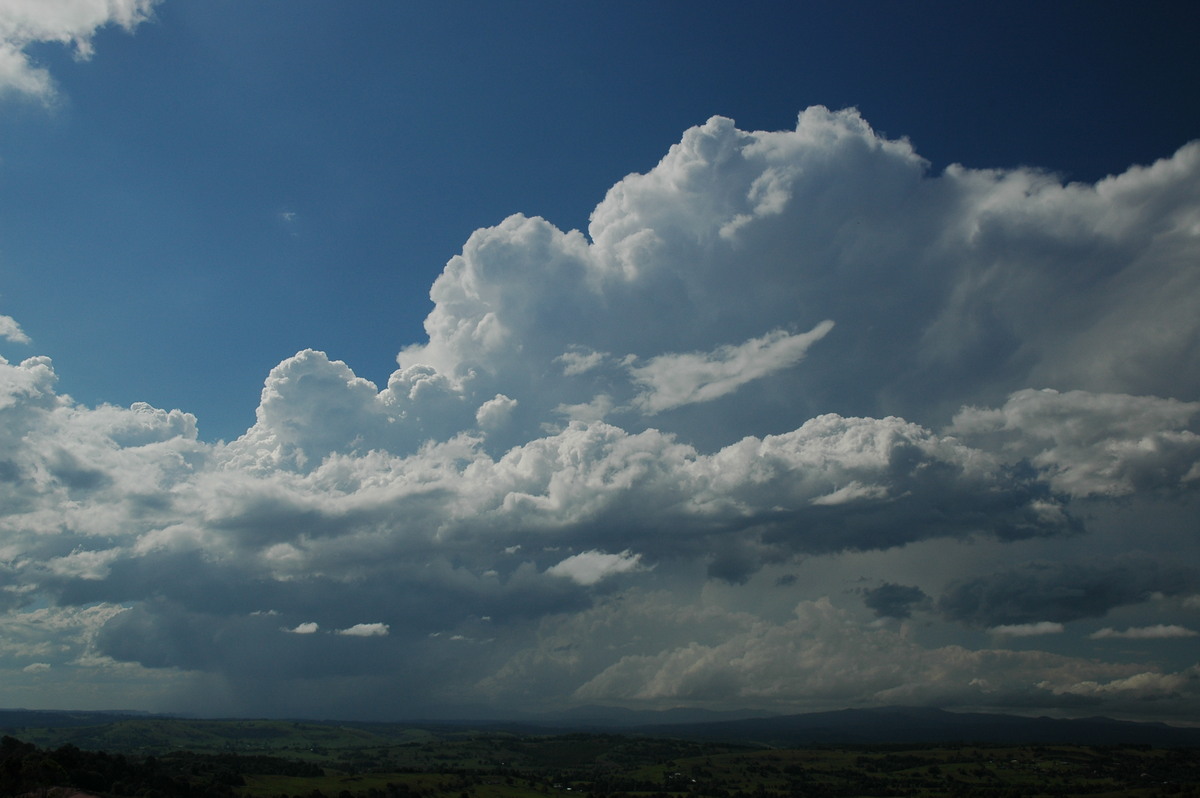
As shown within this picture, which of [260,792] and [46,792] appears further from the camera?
[260,792]

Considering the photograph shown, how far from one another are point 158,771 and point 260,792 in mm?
27734

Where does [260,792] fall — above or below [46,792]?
below

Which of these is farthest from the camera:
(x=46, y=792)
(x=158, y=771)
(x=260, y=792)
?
(x=260, y=792)

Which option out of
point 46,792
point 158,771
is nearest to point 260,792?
point 158,771

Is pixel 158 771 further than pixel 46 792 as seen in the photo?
Yes

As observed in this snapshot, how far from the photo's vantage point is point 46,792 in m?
118

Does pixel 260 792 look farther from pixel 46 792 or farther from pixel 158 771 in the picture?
pixel 46 792

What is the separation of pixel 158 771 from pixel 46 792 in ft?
254

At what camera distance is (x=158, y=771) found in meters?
184

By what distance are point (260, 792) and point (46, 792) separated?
3664 inches

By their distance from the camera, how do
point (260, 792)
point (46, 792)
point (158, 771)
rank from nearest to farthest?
point (46, 792) < point (158, 771) < point (260, 792)

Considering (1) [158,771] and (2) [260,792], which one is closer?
(1) [158,771]
